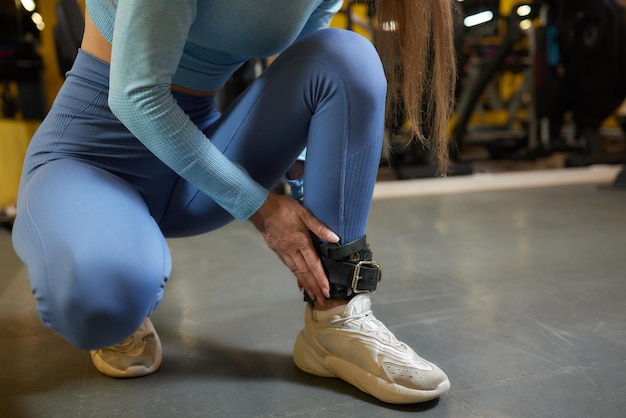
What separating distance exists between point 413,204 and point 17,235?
2198mm

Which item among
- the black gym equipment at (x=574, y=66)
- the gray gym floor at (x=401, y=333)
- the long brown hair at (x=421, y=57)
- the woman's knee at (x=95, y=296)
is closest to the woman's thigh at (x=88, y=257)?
the woman's knee at (x=95, y=296)

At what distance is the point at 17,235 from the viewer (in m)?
0.79

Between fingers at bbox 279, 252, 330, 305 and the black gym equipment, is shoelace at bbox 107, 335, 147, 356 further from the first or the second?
the black gym equipment

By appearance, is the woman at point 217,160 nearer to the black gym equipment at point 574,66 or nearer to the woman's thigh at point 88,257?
the woman's thigh at point 88,257

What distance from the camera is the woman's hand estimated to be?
2.69 feet

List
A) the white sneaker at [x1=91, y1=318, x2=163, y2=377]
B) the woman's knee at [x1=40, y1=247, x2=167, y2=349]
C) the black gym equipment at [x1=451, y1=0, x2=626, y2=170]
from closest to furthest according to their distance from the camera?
the woman's knee at [x1=40, y1=247, x2=167, y2=349]
the white sneaker at [x1=91, y1=318, x2=163, y2=377]
the black gym equipment at [x1=451, y1=0, x2=626, y2=170]

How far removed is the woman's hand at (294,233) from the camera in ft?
2.69

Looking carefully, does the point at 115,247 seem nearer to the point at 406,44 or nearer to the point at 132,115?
the point at 132,115

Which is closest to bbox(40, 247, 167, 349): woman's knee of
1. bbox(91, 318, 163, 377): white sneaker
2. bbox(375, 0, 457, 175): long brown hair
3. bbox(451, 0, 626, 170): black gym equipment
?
bbox(91, 318, 163, 377): white sneaker

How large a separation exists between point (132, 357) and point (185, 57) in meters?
0.51

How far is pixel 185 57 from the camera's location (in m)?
0.87

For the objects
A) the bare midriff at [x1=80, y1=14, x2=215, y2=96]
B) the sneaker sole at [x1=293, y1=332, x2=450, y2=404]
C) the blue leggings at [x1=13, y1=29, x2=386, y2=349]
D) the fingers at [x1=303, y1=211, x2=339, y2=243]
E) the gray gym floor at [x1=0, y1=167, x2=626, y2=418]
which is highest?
the bare midriff at [x1=80, y1=14, x2=215, y2=96]

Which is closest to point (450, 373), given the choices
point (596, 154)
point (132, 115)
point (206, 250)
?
point (132, 115)

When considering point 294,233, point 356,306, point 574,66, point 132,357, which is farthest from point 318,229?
point 574,66
